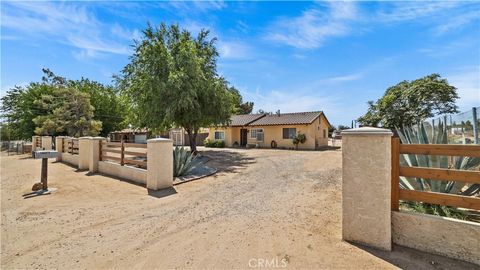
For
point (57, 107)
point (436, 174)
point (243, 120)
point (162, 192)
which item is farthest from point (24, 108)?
point (436, 174)

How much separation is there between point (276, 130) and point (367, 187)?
2040cm

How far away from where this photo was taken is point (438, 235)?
305cm

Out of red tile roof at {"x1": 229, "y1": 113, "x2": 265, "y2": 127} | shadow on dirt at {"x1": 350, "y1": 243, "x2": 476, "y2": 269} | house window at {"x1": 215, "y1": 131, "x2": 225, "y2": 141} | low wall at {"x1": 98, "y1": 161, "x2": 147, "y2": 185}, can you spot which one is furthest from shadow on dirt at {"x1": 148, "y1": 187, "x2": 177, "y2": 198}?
house window at {"x1": 215, "y1": 131, "x2": 225, "y2": 141}

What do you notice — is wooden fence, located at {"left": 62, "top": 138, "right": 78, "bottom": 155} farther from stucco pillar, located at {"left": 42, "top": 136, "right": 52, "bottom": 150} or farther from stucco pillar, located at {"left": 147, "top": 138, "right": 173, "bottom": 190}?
stucco pillar, located at {"left": 147, "top": 138, "right": 173, "bottom": 190}

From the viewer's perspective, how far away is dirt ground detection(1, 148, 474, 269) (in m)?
3.06

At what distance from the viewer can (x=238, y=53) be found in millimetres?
13633

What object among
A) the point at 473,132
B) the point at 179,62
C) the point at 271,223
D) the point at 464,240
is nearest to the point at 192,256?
the point at 271,223

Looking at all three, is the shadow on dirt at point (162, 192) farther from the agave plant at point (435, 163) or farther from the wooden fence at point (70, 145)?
the wooden fence at point (70, 145)

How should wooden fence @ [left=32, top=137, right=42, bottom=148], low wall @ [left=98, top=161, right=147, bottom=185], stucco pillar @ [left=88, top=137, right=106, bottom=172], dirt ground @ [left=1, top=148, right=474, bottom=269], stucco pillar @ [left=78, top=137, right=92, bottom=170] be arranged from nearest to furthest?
dirt ground @ [left=1, top=148, right=474, bottom=269] → low wall @ [left=98, top=161, right=147, bottom=185] → stucco pillar @ [left=88, top=137, right=106, bottom=172] → stucco pillar @ [left=78, top=137, right=92, bottom=170] → wooden fence @ [left=32, top=137, right=42, bottom=148]

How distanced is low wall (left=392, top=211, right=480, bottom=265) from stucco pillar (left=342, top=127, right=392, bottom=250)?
234 mm

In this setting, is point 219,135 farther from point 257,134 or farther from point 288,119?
point 288,119

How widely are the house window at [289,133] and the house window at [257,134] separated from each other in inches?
104

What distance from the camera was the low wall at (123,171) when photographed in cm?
762

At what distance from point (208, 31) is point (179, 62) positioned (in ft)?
12.9
